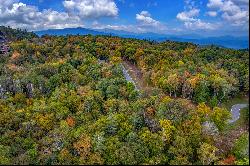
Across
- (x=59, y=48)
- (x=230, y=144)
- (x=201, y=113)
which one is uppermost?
(x=59, y=48)

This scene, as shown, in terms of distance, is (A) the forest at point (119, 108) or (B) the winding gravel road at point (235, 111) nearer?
(A) the forest at point (119, 108)

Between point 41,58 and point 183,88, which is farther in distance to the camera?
point 41,58

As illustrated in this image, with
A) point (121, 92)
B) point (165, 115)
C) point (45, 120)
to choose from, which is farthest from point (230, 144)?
A: point (45, 120)

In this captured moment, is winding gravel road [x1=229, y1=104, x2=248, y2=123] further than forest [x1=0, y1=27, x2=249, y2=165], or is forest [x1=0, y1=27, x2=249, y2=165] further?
winding gravel road [x1=229, y1=104, x2=248, y2=123]

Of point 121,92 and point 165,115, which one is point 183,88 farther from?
point 165,115

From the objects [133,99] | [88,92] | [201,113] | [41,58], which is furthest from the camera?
[41,58]

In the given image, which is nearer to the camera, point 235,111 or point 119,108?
point 119,108

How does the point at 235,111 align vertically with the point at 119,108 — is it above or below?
below

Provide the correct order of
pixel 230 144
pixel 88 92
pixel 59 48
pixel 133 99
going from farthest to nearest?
pixel 59 48 → pixel 88 92 → pixel 133 99 → pixel 230 144
